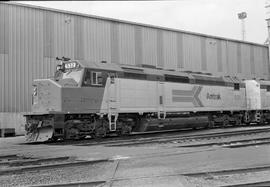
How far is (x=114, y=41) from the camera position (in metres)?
31.0

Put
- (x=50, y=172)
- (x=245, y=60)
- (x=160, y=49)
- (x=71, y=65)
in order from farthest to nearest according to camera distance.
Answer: (x=245, y=60)
(x=160, y=49)
(x=71, y=65)
(x=50, y=172)

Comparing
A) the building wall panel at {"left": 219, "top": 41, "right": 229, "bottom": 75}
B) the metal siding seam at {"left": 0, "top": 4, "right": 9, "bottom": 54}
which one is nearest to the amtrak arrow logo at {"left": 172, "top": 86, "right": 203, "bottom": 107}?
the metal siding seam at {"left": 0, "top": 4, "right": 9, "bottom": 54}

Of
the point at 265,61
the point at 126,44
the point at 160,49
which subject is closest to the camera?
the point at 126,44

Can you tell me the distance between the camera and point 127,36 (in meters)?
31.7

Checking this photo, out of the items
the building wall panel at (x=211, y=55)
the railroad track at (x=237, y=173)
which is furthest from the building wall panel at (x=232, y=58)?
the railroad track at (x=237, y=173)

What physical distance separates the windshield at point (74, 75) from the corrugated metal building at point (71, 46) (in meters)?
9.62

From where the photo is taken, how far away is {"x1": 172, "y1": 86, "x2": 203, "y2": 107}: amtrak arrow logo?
21.5 m

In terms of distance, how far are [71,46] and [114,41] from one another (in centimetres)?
393

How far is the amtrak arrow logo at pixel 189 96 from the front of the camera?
21.5 meters

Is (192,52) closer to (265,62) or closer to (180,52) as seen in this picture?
(180,52)

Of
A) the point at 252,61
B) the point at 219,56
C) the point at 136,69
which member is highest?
the point at 219,56

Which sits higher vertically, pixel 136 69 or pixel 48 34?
pixel 48 34

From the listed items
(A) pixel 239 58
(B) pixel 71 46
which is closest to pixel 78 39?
(B) pixel 71 46

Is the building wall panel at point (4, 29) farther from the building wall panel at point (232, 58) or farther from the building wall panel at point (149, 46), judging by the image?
the building wall panel at point (232, 58)
